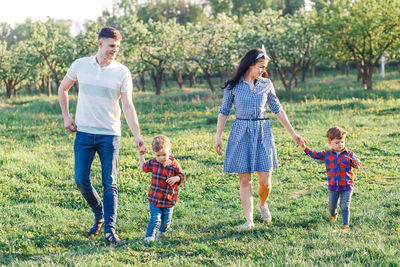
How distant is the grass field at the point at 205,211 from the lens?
14.3ft

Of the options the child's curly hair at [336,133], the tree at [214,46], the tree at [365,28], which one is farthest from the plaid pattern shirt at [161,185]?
the tree at [214,46]

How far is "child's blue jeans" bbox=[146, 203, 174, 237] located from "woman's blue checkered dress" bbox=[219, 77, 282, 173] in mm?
1006

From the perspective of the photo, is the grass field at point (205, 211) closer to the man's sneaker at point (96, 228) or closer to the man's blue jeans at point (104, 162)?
the man's sneaker at point (96, 228)

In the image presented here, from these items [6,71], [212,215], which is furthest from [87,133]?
[6,71]

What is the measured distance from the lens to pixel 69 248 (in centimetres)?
497

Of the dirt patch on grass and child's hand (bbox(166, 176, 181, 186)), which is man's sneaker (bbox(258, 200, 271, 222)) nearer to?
child's hand (bbox(166, 176, 181, 186))

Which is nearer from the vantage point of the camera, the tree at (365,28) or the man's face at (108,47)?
the man's face at (108,47)

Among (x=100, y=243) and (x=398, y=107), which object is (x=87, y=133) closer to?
(x=100, y=243)

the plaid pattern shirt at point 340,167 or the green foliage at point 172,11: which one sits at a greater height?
the green foliage at point 172,11

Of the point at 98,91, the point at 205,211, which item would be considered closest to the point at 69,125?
the point at 98,91

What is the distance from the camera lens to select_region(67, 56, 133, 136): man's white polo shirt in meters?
4.84

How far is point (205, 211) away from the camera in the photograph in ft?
21.1

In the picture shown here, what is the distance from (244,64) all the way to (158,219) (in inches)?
92.6

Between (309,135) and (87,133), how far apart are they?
912 centimetres
